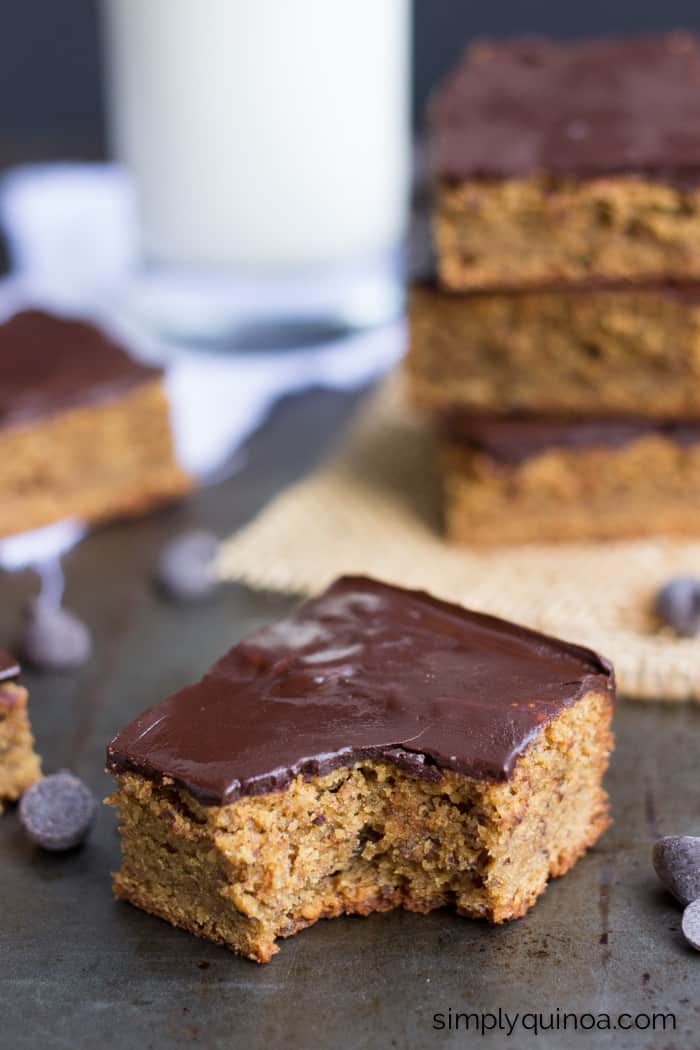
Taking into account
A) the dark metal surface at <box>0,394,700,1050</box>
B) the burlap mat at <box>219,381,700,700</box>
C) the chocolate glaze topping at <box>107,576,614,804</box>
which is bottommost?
the burlap mat at <box>219,381,700,700</box>

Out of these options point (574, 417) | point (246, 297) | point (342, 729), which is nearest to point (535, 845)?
point (342, 729)

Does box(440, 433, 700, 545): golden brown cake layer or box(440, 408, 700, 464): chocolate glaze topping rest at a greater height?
box(440, 408, 700, 464): chocolate glaze topping

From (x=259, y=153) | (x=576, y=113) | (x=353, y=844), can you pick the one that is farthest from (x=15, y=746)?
(x=259, y=153)

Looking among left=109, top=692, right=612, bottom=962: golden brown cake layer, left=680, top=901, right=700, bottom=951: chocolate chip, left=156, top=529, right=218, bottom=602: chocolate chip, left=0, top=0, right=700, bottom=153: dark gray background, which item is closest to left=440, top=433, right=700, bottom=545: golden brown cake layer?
left=156, top=529, right=218, bottom=602: chocolate chip

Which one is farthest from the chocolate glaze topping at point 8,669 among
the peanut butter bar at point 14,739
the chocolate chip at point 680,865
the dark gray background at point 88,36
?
the dark gray background at point 88,36

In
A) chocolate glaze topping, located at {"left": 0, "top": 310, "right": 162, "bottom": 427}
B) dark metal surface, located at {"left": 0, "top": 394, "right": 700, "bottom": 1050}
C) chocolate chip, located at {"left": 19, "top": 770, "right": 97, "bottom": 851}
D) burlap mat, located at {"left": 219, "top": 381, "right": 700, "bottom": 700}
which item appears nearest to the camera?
dark metal surface, located at {"left": 0, "top": 394, "right": 700, "bottom": 1050}

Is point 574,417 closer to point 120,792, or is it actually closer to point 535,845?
point 535,845

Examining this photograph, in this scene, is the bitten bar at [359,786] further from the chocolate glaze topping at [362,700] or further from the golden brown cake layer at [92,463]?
the golden brown cake layer at [92,463]

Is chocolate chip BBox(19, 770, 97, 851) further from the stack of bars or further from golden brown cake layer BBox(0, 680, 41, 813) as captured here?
the stack of bars
